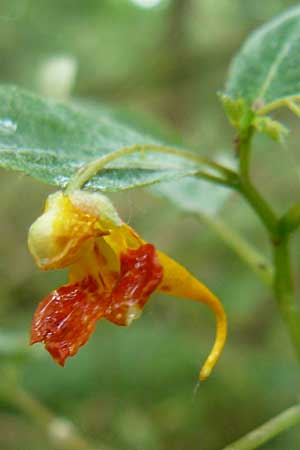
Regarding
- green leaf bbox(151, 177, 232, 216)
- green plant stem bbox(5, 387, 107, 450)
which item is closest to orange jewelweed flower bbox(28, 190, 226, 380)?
green leaf bbox(151, 177, 232, 216)

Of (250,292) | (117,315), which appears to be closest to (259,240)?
(250,292)

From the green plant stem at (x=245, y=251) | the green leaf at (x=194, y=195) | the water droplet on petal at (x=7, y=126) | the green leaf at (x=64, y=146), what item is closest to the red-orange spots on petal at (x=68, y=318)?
the green leaf at (x=64, y=146)

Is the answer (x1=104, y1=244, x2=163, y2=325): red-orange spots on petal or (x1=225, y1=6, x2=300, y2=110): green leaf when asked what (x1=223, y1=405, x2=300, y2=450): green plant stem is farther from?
(x1=225, y1=6, x2=300, y2=110): green leaf

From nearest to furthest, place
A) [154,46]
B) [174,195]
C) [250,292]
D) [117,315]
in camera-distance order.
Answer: [117,315]
[174,195]
[250,292]
[154,46]

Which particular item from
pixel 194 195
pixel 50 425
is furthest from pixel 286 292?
pixel 50 425

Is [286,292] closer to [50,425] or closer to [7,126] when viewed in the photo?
[7,126]

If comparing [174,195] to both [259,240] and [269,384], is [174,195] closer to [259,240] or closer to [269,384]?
[269,384]
